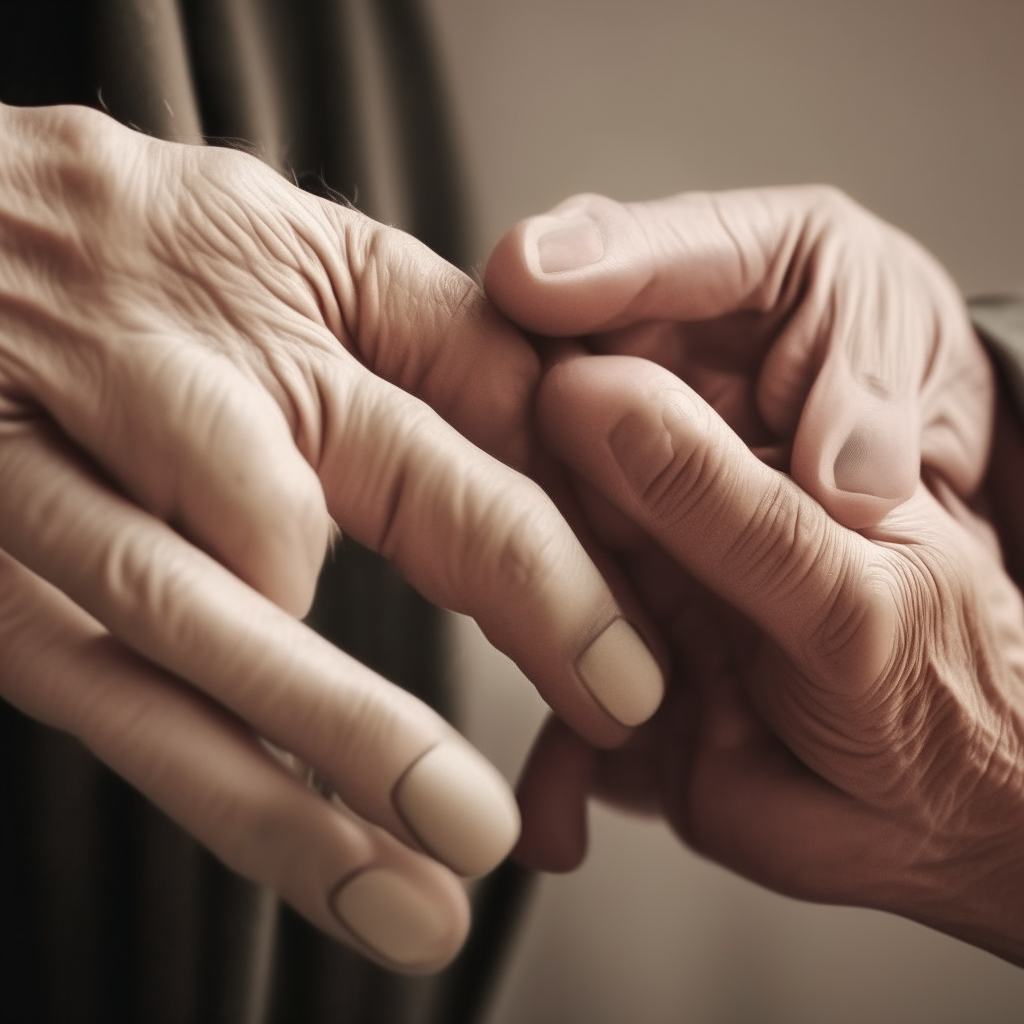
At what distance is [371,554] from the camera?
2.54 feet

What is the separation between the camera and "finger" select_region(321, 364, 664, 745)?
0.45 metres

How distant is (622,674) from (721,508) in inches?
4.0

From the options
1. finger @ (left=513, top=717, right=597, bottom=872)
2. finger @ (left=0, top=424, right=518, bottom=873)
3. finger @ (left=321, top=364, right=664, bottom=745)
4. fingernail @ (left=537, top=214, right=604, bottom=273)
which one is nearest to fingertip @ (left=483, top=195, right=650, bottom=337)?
fingernail @ (left=537, top=214, right=604, bottom=273)

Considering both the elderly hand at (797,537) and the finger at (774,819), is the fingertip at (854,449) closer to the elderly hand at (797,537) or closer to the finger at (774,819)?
the elderly hand at (797,537)

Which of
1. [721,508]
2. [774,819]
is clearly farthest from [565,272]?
[774,819]

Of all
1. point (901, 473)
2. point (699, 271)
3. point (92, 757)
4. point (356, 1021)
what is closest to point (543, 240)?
point (699, 271)

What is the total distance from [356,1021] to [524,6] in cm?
95

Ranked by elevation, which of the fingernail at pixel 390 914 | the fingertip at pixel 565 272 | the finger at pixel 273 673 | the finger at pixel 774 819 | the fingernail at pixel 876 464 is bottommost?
the finger at pixel 774 819

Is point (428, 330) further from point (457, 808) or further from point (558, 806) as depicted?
point (558, 806)

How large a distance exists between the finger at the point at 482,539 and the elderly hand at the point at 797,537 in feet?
0.23

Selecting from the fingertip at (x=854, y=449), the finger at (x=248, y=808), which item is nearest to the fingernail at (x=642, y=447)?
the fingertip at (x=854, y=449)

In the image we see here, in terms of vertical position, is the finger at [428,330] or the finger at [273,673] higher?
the finger at [428,330]

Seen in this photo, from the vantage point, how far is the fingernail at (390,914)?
39 cm

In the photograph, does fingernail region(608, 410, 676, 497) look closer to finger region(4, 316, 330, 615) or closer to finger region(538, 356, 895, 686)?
finger region(538, 356, 895, 686)
